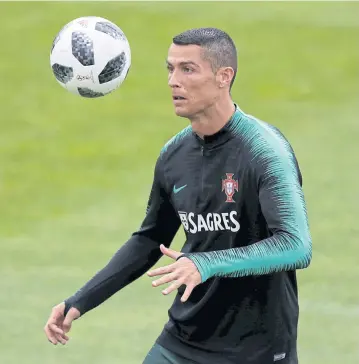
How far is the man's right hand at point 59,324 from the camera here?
23.3 ft

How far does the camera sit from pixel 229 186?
6758 millimetres

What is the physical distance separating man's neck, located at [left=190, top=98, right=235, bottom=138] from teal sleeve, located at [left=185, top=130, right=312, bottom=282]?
440 mm

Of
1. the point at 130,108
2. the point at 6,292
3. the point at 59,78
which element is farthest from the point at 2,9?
the point at 59,78

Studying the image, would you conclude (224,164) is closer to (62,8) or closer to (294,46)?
(294,46)

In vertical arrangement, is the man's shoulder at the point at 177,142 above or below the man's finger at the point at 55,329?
above

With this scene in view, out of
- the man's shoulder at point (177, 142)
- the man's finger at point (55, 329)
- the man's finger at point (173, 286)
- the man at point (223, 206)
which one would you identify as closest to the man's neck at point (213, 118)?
the man at point (223, 206)

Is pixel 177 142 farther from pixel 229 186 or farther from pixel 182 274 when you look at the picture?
pixel 182 274

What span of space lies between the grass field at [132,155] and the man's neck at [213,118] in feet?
14.5

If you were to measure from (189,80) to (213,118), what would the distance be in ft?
0.88

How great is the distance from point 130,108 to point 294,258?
14124 mm

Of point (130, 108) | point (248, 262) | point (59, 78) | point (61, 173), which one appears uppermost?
point (130, 108)

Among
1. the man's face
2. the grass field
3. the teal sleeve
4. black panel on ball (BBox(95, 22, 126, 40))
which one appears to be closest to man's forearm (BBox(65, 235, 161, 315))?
the man's face

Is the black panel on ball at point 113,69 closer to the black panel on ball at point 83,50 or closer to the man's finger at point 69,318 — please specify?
the black panel on ball at point 83,50

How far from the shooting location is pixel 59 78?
31.0ft
